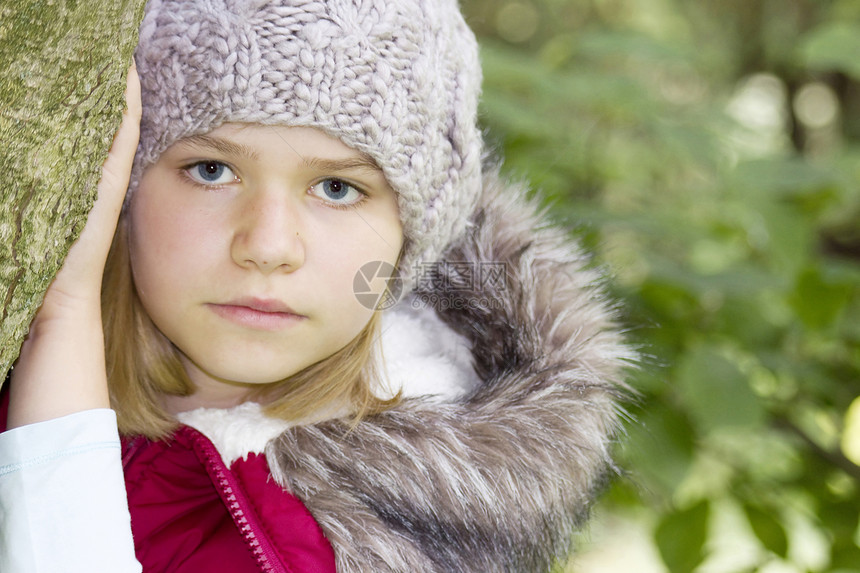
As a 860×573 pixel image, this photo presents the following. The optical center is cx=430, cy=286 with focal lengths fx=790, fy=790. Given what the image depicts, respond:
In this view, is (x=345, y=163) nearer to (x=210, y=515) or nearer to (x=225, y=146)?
(x=225, y=146)

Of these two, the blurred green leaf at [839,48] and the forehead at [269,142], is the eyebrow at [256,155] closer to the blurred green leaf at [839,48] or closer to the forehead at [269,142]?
the forehead at [269,142]

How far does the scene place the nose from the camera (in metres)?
0.90

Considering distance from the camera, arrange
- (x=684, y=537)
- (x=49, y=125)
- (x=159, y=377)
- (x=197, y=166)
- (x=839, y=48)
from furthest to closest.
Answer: (x=684, y=537)
(x=839, y=48)
(x=159, y=377)
(x=197, y=166)
(x=49, y=125)

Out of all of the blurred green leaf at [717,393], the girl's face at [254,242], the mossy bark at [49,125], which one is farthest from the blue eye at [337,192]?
the blurred green leaf at [717,393]

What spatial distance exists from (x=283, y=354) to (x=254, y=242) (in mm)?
165

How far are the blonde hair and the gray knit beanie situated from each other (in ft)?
0.54

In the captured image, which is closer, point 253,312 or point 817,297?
point 253,312

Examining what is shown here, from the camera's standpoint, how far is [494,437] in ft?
3.45

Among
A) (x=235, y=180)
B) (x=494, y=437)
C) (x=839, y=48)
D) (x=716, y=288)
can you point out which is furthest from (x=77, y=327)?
(x=839, y=48)

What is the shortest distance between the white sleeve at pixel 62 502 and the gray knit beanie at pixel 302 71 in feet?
1.07

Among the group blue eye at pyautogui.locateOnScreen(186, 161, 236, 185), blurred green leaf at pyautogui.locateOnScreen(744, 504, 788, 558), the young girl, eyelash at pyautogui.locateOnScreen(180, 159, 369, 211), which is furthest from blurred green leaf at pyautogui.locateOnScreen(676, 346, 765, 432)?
blue eye at pyautogui.locateOnScreen(186, 161, 236, 185)

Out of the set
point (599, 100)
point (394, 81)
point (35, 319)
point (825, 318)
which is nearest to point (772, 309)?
point (825, 318)

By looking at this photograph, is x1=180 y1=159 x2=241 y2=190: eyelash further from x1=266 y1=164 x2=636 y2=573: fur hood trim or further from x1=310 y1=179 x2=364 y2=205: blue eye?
x1=266 y1=164 x2=636 y2=573: fur hood trim

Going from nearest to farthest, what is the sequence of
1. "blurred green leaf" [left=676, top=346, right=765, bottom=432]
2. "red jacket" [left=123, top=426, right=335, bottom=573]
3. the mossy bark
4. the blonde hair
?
the mossy bark
"red jacket" [left=123, top=426, right=335, bottom=573]
the blonde hair
"blurred green leaf" [left=676, top=346, right=765, bottom=432]
